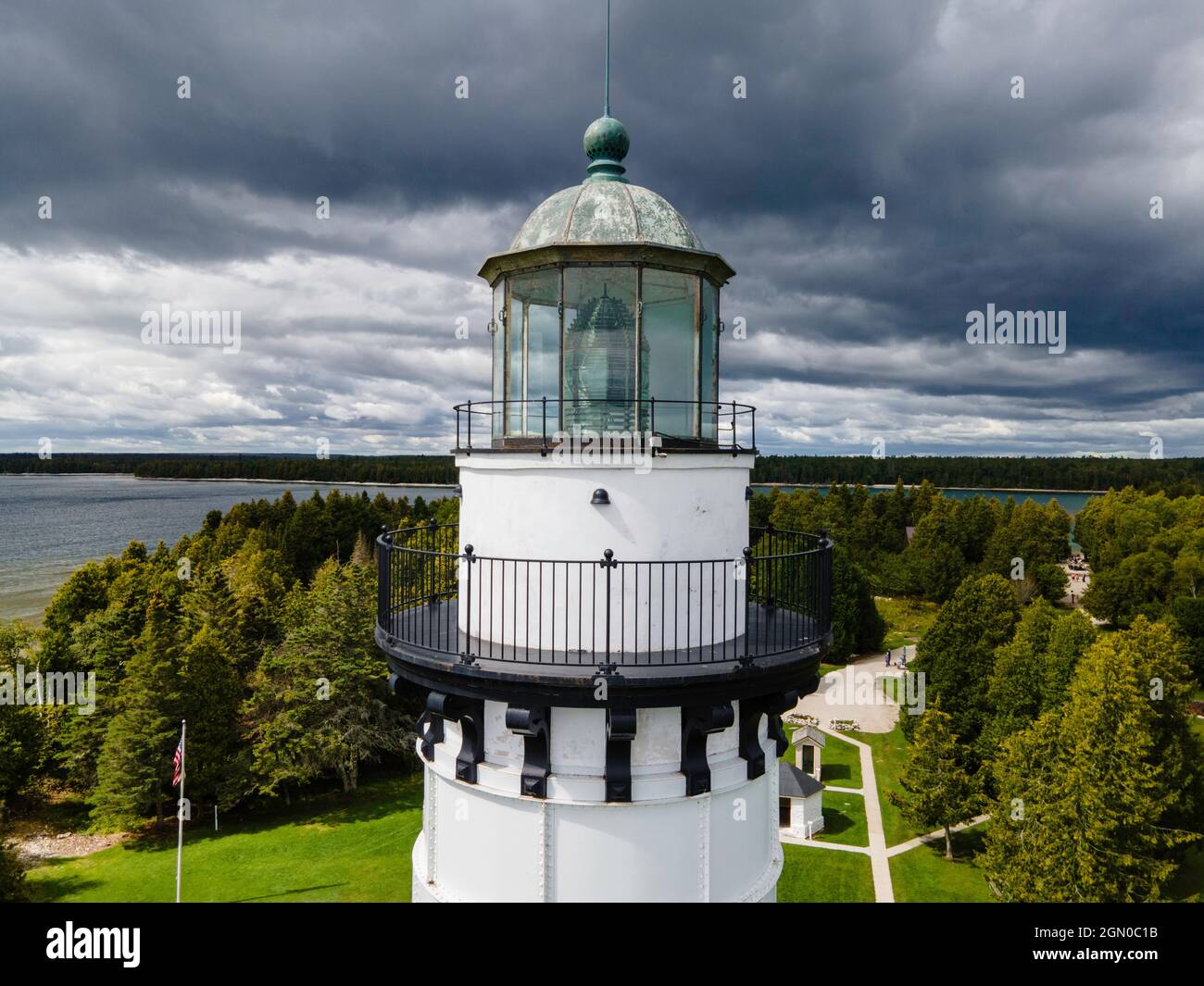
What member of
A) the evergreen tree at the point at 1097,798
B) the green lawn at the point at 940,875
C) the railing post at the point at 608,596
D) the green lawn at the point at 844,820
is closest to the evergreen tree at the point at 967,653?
the green lawn at the point at 844,820

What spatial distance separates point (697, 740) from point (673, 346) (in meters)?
4.07

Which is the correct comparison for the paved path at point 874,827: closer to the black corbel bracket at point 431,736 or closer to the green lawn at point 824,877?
the green lawn at point 824,877

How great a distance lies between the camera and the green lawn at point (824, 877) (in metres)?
26.1

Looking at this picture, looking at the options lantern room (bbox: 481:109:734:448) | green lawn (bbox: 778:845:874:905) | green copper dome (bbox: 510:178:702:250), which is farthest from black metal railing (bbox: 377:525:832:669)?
green lawn (bbox: 778:845:874:905)

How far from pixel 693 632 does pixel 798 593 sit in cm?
246

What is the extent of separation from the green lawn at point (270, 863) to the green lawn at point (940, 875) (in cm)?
1710

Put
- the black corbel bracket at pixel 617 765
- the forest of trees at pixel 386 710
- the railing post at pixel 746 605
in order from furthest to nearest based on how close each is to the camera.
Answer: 1. the forest of trees at pixel 386 710
2. the black corbel bracket at pixel 617 765
3. the railing post at pixel 746 605

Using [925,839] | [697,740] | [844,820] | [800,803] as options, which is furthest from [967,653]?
[697,740]

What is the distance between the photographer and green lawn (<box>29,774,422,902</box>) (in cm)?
2611

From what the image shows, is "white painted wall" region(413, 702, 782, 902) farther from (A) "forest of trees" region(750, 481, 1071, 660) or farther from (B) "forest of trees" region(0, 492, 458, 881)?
(A) "forest of trees" region(750, 481, 1071, 660)

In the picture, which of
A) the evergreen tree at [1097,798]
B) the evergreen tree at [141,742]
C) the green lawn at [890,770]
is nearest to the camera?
the evergreen tree at [1097,798]

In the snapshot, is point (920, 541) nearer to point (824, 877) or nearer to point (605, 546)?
point (824, 877)

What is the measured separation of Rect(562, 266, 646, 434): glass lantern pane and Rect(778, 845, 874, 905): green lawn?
848 inches

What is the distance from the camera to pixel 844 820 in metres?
31.9
